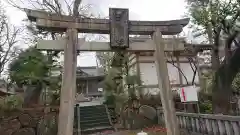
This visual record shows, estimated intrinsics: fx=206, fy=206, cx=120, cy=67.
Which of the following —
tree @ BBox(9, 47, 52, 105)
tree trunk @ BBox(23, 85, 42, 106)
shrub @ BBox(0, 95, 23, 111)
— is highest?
tree @ BBox(9, 47, 52, 105)

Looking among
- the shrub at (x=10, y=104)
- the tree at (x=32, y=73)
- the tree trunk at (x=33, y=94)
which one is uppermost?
the tree at (x=32, y=73)

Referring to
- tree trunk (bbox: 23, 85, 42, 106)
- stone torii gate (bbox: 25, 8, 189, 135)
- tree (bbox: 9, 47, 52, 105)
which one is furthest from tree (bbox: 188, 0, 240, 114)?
tree trunk (bbox: 23, 85, 42, 106)

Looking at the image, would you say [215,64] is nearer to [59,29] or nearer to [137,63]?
[59,29]

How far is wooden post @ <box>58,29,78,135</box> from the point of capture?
541cm

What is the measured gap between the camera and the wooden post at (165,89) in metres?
6.20

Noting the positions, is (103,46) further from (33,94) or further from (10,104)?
(33,94)

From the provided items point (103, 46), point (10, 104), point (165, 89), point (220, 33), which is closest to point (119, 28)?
point (103, 46)

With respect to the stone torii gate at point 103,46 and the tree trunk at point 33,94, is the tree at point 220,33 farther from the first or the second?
the tree trunk at point 33,94

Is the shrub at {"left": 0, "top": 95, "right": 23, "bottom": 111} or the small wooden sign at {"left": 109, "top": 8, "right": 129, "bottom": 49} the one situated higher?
the small wooden sign at {"left": 109, "top": 8, "right": 129, "bottom": 49}

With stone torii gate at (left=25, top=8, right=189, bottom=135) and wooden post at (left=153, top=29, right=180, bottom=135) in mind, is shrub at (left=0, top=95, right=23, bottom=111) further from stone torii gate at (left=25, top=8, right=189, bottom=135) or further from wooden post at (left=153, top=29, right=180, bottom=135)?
wooden post at (left=153, top=29, right=180, bottom=135)

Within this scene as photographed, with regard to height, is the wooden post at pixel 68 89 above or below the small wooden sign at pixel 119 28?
below

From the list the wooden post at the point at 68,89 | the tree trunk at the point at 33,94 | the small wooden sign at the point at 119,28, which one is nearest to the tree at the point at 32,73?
the tree trunk at the point at 33,94

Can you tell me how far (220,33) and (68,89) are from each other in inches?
250

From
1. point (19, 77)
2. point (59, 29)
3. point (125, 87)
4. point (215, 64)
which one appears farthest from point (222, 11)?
point (19, 77)
